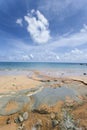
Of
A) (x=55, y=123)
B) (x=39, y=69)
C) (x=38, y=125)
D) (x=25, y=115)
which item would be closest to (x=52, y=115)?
(x=55, y=123)

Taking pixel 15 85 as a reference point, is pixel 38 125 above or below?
below

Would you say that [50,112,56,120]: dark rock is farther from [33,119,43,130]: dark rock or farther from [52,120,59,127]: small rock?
[33,119,43,130]: dark rock

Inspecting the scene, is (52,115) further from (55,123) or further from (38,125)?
(38,125)

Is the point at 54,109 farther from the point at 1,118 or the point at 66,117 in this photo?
the point at 1,118

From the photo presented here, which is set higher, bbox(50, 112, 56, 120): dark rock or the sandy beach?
the sandy beach

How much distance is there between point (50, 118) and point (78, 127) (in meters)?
1.37

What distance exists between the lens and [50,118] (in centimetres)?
608

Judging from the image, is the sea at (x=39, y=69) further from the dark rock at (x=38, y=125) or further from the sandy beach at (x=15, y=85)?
the dark rock at (x=38, y=125)

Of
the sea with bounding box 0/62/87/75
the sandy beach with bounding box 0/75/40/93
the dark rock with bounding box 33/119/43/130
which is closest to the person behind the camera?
the dark rock with bounding box 33/119/43/130

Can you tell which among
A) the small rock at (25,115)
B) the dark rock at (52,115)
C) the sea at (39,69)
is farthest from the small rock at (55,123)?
the sea at (39,69)

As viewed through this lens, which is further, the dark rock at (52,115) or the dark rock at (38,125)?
the dark rock at (52,115)

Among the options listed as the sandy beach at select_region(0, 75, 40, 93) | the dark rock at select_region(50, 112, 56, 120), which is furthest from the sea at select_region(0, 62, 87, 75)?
the dark rock at select_region(50, 112, 56, 120)

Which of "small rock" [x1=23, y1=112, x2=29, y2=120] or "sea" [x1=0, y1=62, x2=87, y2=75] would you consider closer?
"small rock" [x1=23, y1=112, x2=29, y2=120]

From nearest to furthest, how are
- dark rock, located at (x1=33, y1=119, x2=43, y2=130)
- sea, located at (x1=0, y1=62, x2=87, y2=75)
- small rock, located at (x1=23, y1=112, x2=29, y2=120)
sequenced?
dark rock, located at (x1=33, y1=119, x2=43, y2=130)
small rock, located at (x1=23, y1=112, x2=29, y2=120)
sea, located at (x1=0, y1=62, x2=87, y2=75)
